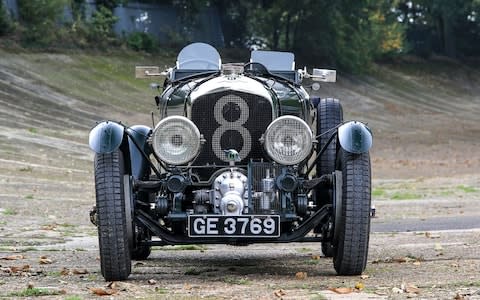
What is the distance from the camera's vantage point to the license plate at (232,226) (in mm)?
10312

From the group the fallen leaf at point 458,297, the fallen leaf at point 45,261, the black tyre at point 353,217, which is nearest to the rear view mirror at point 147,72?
the fallen leaf at point 45,261

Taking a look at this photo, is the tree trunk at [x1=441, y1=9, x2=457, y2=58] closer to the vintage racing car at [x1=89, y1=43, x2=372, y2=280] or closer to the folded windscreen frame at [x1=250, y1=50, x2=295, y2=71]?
the folded windscreen frame at [x1=250, y1=50, x2=295, y2=71]

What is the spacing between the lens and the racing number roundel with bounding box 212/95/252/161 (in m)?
11.1

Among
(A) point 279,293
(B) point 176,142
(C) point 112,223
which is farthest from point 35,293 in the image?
(B) point 176,142

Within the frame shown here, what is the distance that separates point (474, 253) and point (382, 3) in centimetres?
5366

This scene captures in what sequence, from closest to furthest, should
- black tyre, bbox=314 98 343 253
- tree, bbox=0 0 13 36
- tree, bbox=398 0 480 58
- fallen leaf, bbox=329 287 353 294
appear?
fallen leaf, bbox=329 287 353 294 → black tyre, bbox=314 98 343 253 → tree, bbox=0 0 13 36 → tree, bbox=398 0 480 58

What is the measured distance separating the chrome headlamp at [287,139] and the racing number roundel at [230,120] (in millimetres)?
524

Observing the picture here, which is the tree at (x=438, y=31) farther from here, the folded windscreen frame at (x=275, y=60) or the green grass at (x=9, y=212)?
the folded windscreen frame at (x=275, y=60)

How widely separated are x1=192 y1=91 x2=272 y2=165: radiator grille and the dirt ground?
1.08 meters

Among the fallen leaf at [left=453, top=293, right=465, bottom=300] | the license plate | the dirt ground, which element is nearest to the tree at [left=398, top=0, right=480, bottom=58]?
the dirt ground

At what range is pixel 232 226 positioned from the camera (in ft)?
33.8

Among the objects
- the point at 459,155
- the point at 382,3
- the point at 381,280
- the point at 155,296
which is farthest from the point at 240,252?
the point at 382,3

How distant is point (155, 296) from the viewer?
9.02m

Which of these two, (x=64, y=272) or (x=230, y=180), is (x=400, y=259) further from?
(x=64, y=272)
